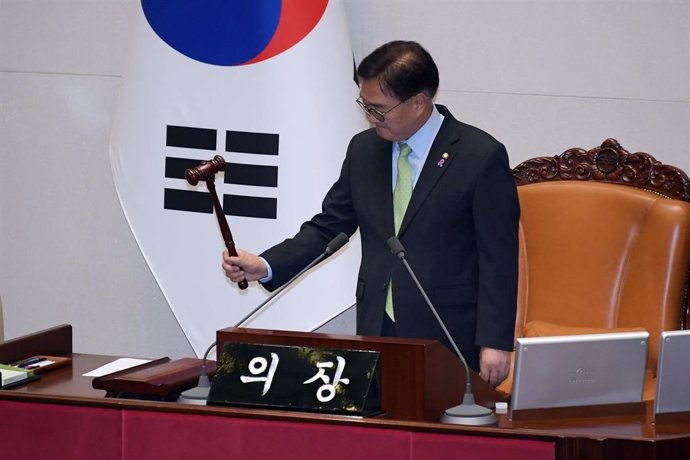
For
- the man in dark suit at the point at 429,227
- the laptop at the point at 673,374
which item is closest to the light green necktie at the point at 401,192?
the man in dark suit at the point at 429,227

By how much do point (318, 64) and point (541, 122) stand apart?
0.84 metres

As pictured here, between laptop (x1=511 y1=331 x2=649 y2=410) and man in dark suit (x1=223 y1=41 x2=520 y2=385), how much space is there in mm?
512

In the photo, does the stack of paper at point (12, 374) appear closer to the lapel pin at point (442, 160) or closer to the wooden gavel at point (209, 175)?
the wooden gavel at point (209, 175)

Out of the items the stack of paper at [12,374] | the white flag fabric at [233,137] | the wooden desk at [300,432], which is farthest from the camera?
the white flag fabric at [233,137]

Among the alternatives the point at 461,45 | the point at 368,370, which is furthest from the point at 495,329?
the point at 461,45

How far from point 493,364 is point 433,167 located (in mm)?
507

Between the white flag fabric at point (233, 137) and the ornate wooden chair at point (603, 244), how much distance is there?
26.7 inches

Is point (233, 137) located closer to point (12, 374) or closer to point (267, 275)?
point (267, 275)

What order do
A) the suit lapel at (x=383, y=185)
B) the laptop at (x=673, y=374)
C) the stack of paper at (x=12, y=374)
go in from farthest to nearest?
the suit lapel at (x=383, y=185) → the stack of paper at (x=12, y=374) → the laptop at (x=673, y=374)

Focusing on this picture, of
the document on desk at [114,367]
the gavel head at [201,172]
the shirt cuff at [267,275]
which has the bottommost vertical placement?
the document on desk at [114,367]

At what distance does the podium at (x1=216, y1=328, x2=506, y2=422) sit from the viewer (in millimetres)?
2014

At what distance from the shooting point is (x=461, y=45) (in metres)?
3.90

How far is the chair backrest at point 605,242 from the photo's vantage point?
3107mm

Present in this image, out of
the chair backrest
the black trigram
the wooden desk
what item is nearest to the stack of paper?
the wooden desk
